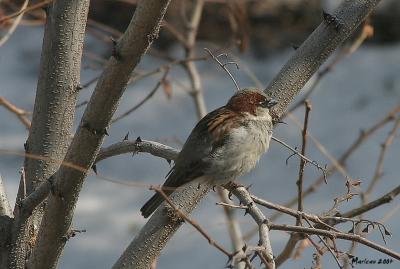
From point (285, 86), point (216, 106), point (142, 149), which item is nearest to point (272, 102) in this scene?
point (285, 86)

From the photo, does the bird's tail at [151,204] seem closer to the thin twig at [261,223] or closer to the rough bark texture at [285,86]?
the rough bark texture at [285,86]

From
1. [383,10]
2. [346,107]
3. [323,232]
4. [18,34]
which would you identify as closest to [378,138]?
[346,107]

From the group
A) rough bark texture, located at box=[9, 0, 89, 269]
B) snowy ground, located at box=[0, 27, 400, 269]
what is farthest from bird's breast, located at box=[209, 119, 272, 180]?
snowy ground, located at box=[0, 27, 400, 269]

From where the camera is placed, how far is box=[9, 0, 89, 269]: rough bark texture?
8.52 ft

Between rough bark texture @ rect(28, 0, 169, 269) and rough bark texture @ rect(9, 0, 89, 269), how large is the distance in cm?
15

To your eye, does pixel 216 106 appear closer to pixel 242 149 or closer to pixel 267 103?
pixel 242 149

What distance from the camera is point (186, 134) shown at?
8.16m

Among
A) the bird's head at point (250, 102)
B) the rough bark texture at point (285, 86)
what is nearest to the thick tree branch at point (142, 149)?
the rough bark texture at point (285, 86)

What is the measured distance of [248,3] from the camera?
8.80 metres

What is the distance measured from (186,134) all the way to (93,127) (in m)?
5.96

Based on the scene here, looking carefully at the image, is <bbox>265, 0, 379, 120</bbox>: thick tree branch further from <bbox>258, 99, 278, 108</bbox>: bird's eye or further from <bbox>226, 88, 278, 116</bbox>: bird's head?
<bbox>226, 88, 278, 116</bbox>: bird's head

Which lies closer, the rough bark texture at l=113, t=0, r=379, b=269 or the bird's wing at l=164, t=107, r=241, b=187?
the rough bark texture at l=113, t=0, r=379, b=269

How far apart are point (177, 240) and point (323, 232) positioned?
4734 millimetres

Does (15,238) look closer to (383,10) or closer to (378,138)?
(378,138)
